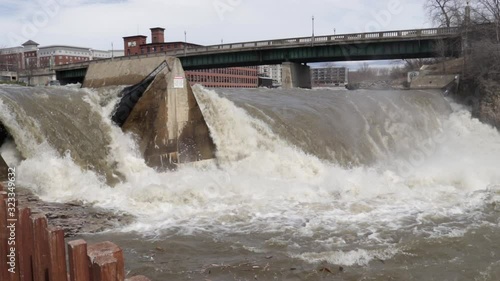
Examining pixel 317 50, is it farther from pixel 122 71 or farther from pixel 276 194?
pixel 276 194

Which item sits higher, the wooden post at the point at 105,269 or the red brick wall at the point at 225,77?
the red brick wall at the point at 225,77

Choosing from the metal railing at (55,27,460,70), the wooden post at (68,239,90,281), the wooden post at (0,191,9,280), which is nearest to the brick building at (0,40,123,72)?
the metal railing at (55,27,460,70)

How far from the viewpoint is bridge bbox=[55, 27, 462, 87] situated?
38219mm

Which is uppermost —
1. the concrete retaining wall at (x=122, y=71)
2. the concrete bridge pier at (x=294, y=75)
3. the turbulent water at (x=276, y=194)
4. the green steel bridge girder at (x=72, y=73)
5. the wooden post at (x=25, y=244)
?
the green steel bridge girder at (x=72, y=73)

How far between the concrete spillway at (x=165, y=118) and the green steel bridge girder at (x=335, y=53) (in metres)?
29.0

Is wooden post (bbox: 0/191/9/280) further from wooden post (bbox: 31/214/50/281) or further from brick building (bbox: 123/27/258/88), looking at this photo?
brick building (bbox: 123/27/258/88)

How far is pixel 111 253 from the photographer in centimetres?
242

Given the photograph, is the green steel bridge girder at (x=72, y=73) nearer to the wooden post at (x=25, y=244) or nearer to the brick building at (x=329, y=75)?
the wooden post at (x=25, y=244)

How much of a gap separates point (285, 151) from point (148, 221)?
21.6 feet

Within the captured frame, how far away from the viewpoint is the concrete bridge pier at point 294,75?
143ft

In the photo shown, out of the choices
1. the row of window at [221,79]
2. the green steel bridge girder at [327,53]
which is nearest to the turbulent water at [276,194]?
the green steel bridge girder at [327,53]

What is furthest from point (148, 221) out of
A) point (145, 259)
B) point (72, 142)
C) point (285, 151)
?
point (285, 151)

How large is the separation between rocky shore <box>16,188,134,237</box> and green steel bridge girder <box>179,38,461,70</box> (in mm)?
34017

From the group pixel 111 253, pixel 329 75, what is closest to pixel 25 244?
pixel 111 253
